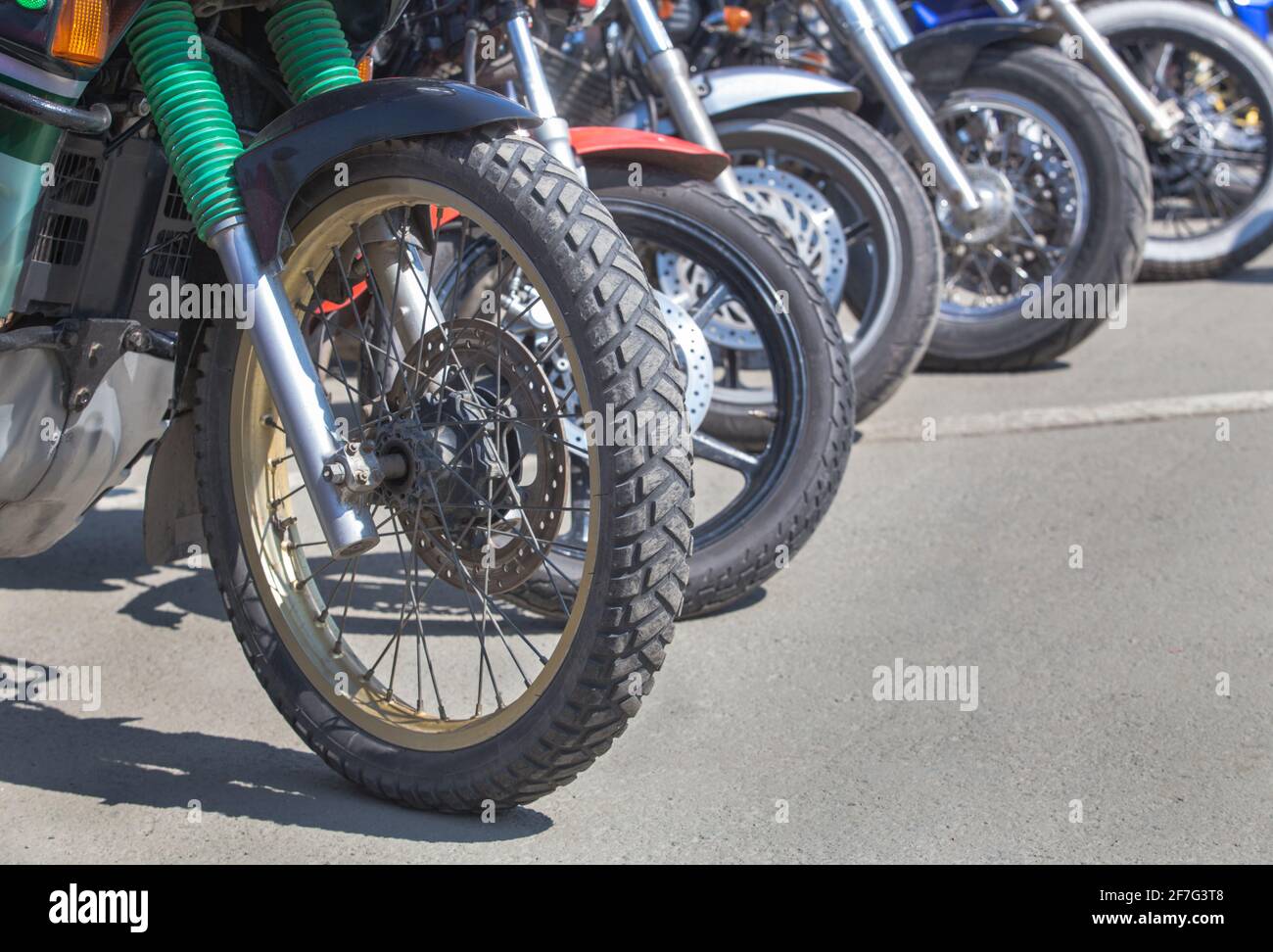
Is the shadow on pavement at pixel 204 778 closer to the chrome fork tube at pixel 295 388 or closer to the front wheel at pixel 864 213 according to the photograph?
the chrome fork tube at pixel 295 388

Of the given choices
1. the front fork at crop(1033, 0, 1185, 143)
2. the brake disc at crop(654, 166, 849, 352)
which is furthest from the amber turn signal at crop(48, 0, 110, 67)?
the front fork at crop(1033, 0, 1185, 143)

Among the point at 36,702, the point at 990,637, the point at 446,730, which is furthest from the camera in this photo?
the point at 990,637

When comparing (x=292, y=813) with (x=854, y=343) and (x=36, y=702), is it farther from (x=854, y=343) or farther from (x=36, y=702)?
(x=854, y=343)

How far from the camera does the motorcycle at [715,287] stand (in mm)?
3916

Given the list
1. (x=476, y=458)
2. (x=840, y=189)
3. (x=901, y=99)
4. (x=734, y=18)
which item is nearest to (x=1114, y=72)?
(x=901, y=99)

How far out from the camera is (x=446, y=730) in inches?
115

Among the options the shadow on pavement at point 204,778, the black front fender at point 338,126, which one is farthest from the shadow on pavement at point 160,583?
the black front fender at point 338,126

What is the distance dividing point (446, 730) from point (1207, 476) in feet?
9.44

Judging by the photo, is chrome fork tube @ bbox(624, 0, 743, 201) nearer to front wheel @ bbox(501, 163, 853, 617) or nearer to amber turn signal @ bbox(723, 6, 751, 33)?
front wheel @ bbox(501, 163, 853, 617)

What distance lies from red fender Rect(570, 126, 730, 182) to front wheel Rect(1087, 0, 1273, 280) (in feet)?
14.2

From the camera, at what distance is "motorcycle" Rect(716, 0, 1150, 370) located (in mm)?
6211

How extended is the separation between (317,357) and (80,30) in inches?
33.8

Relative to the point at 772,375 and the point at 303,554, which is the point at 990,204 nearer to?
the point at 772,375
